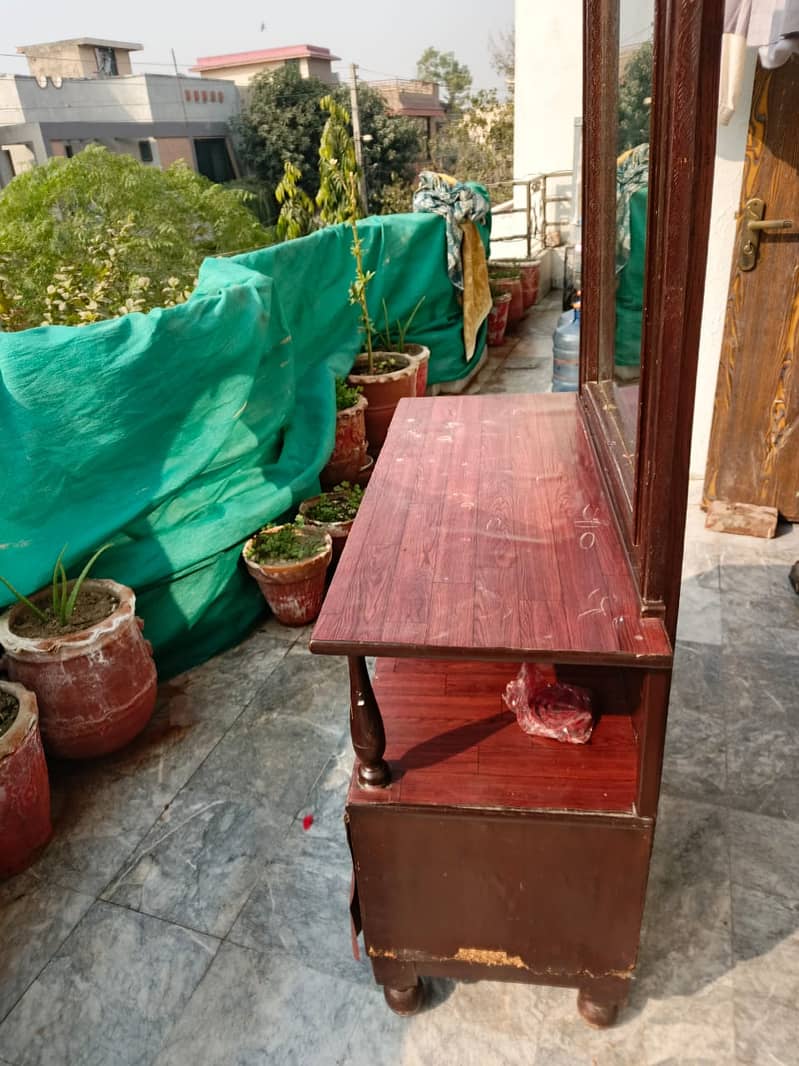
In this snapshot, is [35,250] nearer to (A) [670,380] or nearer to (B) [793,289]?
(B) [793,289]

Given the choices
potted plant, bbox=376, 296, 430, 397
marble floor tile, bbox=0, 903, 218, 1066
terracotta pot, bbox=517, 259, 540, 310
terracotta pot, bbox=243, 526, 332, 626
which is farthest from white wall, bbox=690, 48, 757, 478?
terracotta pot, bbox=517, 259, 540, 310

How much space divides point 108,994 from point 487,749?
1.08 metres

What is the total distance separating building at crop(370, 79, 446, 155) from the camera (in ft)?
87.8

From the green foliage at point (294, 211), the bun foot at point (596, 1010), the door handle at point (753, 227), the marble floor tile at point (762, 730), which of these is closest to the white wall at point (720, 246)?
the door handle at point (753, 227)

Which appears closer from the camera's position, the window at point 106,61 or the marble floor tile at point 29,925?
the marble floor tile at point 29,925

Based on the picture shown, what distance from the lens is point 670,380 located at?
3.08ft

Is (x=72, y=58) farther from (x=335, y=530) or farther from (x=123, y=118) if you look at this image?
(x=335, y=530)

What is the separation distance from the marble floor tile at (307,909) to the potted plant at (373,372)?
2.59 m

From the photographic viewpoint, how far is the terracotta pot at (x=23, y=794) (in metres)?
1.86

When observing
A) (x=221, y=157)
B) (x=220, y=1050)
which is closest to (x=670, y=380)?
(x=220, y=1050)

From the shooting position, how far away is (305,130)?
747 inches

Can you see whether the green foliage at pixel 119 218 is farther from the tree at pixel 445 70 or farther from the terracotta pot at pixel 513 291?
the tree at pixel 445 70

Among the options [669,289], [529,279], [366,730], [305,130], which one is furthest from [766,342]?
[305,130]

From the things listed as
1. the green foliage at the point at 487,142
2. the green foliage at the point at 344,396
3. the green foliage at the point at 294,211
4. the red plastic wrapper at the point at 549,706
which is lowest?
the red plastic wrapper at the point at 549,706
